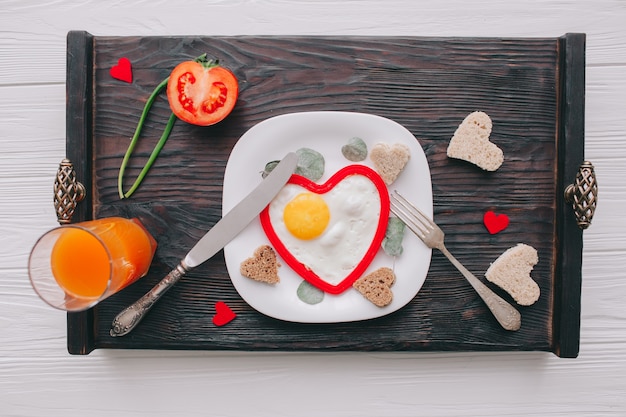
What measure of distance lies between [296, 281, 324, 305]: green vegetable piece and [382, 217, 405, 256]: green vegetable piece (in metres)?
0.20

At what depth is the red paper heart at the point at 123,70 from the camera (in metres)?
1.28

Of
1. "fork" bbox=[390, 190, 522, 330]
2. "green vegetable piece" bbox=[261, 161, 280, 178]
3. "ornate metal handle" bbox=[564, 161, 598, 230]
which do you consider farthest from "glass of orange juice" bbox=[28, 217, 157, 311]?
"ornate metal handle" bbox=[564, 161, 598, 230]

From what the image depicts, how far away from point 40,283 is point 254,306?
469 millimetres

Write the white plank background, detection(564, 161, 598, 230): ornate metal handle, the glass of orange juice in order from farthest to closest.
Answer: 1. the white plank background
2. detection(564, 161, 598, 230): ornate metal handle
3. the glass of orange juice

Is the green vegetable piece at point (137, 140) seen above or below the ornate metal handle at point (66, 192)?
above

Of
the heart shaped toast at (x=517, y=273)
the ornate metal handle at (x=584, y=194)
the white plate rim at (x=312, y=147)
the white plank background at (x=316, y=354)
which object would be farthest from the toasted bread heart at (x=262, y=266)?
the ornate metal handle at (x=584, y=194)

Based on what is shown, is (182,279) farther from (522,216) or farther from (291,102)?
(522,216)

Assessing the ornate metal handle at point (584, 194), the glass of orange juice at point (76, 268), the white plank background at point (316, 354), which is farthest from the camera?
the white plank background at point (316, 354)

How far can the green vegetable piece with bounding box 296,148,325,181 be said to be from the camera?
4.15 ft

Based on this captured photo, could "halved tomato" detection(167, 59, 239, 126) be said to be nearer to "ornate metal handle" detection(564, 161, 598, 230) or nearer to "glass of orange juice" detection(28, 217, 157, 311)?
"glass of orange juice" detection(28, 217, 157, 311)

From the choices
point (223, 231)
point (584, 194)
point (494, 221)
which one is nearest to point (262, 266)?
point (223, 231)

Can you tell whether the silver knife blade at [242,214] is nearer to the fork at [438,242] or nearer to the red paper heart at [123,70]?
the fork at [438,242]

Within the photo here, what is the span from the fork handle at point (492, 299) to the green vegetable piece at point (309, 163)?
36 cm

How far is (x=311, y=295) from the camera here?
1.27m
